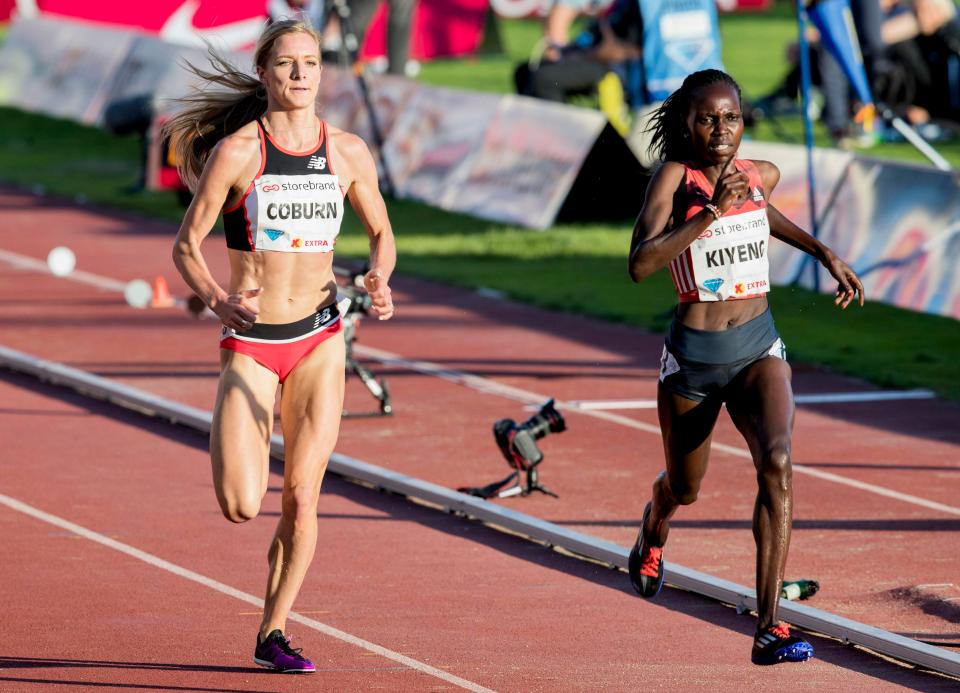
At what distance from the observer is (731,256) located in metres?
7.21

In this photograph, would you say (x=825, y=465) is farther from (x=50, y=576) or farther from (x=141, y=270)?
(x=141, y=270)

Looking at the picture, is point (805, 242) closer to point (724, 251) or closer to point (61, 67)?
point (724, 251)

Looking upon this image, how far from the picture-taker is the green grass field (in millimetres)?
14883

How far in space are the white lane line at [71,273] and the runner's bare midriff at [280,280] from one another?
10.3 metres

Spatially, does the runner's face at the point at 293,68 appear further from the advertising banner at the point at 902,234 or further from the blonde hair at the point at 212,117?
the advertising banner at the point at 902,234

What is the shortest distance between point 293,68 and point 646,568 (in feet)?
A: 8.67


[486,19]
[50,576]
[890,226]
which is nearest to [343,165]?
[50,576]

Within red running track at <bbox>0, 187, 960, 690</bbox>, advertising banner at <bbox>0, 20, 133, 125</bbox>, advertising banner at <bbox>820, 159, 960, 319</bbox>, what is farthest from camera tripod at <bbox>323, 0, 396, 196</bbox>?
A: red running track at <bbox>0, 187, 960, 690</bbox>

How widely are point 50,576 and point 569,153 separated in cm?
1207

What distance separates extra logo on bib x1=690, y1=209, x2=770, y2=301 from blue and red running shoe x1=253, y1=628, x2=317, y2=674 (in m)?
2.08

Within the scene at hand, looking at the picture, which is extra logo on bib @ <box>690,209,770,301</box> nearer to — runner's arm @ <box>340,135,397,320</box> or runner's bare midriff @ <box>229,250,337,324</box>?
runner's arm @ <box>340,135,397,320</box>

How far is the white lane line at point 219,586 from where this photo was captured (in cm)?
726

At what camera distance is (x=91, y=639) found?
764 centimetres

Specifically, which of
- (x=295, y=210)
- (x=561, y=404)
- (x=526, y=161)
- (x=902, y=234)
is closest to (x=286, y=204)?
(x=295, y=210)
